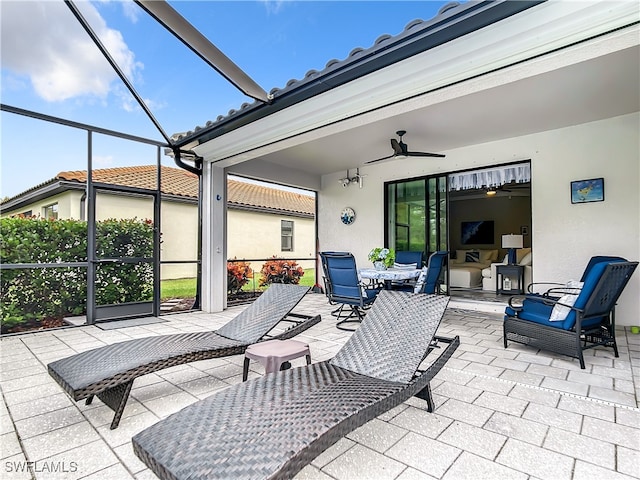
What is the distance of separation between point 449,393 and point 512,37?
2.72 meters

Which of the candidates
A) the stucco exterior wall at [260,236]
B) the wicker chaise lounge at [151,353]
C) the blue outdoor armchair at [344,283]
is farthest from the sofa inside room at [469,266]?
the wicker chaise lounge at [151,353]

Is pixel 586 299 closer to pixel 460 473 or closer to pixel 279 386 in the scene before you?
pixel 460 473

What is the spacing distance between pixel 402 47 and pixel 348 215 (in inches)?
205

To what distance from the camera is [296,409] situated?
1617mm

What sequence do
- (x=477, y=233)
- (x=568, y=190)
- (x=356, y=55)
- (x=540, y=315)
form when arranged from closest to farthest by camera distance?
(x=356, y=55), (x=540, y=315), (x=568, y=190), (x=477, y=233)

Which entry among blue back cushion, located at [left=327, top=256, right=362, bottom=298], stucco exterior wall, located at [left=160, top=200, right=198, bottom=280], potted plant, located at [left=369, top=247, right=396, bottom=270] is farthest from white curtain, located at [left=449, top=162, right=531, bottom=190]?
stucco exterior wall, located at [left=160, top=200, right=198, bottom=280]

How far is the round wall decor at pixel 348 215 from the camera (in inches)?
310

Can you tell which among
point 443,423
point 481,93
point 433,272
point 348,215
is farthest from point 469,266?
point 443,423

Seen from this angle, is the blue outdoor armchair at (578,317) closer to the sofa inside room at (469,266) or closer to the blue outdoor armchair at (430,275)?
the blue outdoor armchair at (430,275)

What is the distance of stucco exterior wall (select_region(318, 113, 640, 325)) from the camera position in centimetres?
464

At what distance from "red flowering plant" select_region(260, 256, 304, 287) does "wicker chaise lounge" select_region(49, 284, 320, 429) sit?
4493mm

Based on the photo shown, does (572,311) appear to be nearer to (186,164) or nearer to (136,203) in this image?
(186,164)

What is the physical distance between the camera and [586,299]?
3004 millimetres

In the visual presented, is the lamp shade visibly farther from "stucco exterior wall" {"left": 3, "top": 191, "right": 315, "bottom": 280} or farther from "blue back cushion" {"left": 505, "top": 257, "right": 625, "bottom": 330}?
"stucco exterior wall" {"left": 3, "top": 191, "right": 315, "bottom": 280}
